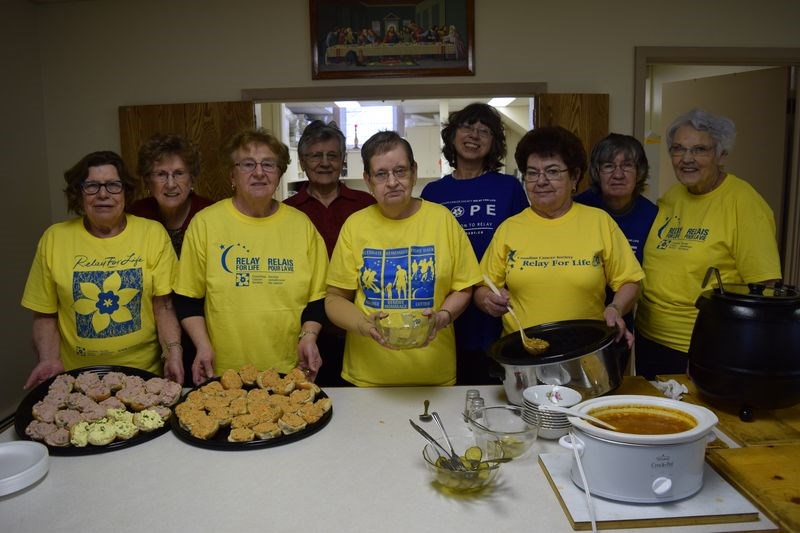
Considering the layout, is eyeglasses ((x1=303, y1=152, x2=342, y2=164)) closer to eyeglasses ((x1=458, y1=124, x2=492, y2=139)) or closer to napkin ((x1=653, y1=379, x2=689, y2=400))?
eyeglasses ((x1=458, y1=124, x2=492, y2=139))

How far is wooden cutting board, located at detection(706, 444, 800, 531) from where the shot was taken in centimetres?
102

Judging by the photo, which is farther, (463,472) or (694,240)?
(694,240)

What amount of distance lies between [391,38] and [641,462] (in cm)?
318

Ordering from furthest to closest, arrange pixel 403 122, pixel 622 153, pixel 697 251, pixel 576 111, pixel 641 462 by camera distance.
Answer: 1. pixel 403 122
2. pixel 576 111
3. pixel 622 153
4. pixel 697 251
5. pixel 641 462

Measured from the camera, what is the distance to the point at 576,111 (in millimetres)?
3574

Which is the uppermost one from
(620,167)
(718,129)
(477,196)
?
(718,129)

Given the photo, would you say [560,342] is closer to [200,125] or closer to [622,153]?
[622,153]

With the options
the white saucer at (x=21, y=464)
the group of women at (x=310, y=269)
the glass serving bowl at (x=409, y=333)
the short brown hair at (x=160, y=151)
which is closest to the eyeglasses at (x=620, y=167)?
the group of women at (x=310, y=269)

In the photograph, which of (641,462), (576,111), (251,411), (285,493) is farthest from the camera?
(576,111)

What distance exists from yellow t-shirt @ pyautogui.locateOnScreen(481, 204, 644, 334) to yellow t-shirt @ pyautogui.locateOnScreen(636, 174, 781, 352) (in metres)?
0.36

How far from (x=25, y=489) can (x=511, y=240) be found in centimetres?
143

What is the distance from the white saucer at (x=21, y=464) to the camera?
1146 mm

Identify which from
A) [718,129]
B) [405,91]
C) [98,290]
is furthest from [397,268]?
[405,91]

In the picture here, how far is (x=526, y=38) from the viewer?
12.0ft
